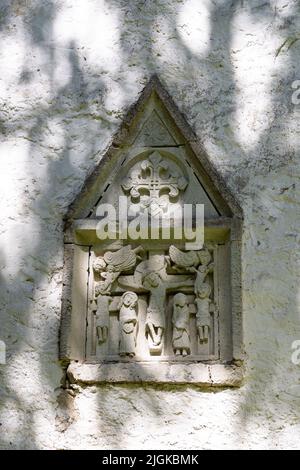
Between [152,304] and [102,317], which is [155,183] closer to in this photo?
[152,304]

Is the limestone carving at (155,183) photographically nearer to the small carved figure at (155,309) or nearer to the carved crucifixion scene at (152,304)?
the carved crucifixion scene at (152,304)

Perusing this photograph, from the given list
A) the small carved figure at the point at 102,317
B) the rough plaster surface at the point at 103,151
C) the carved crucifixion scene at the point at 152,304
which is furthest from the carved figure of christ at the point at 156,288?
the rough plaster surface at the point at 103,151

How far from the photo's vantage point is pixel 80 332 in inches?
152

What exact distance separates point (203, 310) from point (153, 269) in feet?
1.10

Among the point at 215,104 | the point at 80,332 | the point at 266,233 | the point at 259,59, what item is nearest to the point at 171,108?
the point at 215,104

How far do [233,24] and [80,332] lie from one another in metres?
1.80

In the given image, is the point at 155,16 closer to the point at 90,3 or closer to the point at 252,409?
the point at 90,3

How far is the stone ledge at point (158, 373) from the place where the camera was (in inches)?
143

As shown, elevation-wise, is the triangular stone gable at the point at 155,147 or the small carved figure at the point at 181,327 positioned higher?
the triangular stone gable at the point at 155,147

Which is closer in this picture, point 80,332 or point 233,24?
point 80,332

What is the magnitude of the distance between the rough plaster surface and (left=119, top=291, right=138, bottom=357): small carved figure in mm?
201

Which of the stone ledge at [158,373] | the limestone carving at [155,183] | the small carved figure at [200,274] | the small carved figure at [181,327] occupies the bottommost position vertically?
the stone ledge at [158,373]

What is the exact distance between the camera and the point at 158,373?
3676 mm

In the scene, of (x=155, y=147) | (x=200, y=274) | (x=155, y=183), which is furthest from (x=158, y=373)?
(x=155, y=147)
